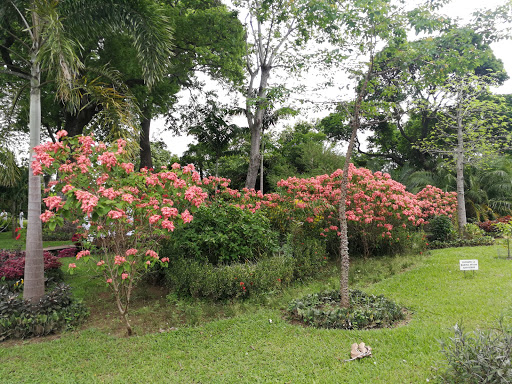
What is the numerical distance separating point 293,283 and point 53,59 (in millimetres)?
5559

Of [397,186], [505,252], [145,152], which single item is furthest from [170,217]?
[145,152]

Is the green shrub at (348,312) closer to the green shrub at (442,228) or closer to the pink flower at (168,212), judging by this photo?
the pink flower at (168,212)

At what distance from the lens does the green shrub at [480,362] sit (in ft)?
8.16

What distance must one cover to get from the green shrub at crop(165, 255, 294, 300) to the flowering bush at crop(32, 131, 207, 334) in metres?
1.11

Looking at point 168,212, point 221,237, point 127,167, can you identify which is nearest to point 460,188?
point 221,237

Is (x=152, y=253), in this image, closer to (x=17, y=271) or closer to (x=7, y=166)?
(x=17, y=271)

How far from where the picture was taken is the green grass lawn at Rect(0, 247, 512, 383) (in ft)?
10.5

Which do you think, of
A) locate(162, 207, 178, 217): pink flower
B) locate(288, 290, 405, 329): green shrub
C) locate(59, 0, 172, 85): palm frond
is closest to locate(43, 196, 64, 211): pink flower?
locate(162, 207, 178, 217): pink flower

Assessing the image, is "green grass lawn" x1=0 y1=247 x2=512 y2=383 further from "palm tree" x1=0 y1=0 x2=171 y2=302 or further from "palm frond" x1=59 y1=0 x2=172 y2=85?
"palm frond" x1=59 y1=0 x2=172 y2=85

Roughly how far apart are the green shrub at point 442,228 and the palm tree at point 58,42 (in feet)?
32.1

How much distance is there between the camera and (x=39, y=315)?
4.60 metres

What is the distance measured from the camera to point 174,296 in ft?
17.9

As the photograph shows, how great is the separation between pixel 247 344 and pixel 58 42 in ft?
16.6

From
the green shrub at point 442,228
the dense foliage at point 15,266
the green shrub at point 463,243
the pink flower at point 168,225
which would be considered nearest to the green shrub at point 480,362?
the pink flower at point 168,225
